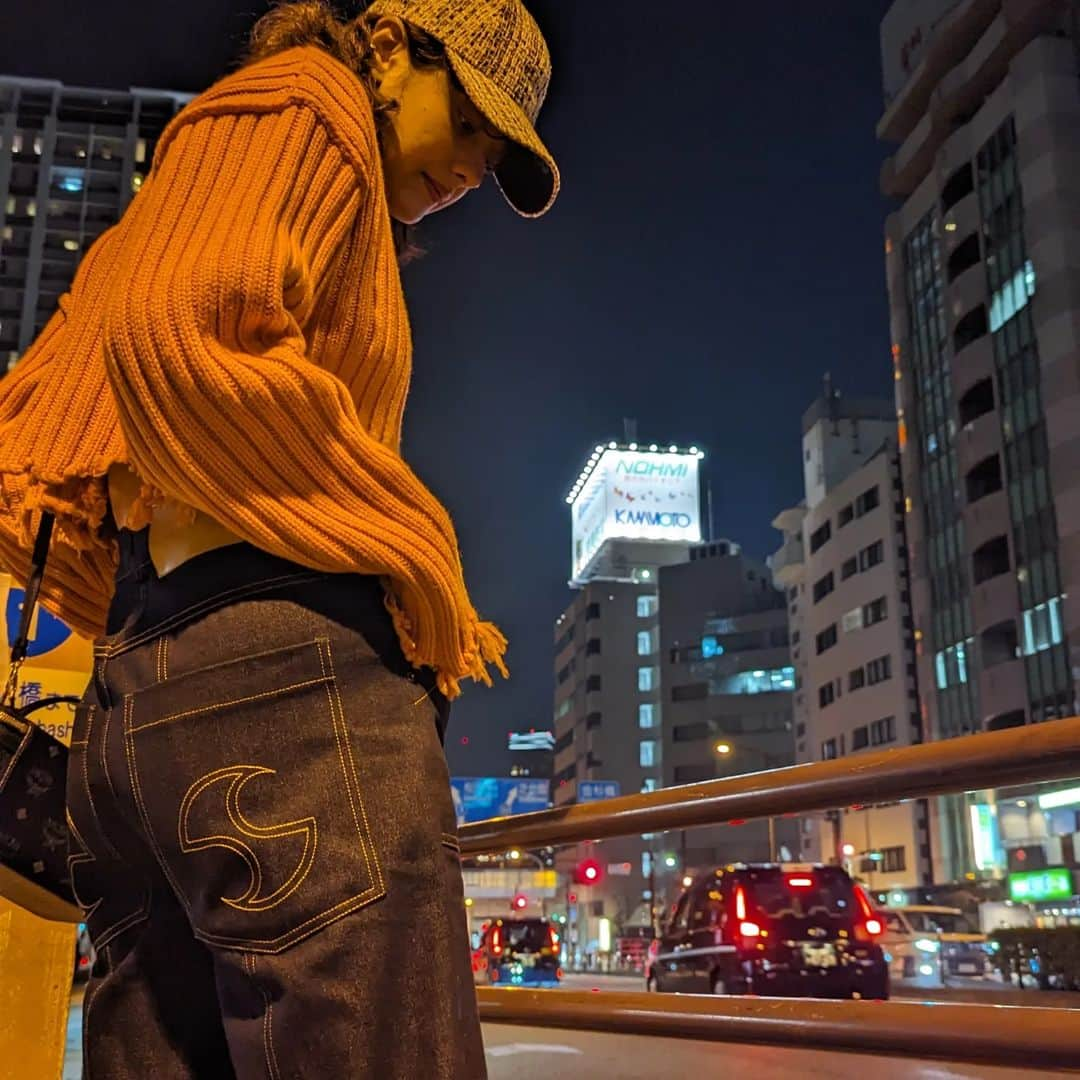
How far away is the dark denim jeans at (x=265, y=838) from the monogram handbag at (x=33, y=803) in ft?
0.50

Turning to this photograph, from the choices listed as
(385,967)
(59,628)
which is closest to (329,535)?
(385,967)

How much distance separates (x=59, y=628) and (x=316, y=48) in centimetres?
242

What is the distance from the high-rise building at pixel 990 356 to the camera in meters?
36.5

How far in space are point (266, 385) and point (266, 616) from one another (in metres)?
0.25

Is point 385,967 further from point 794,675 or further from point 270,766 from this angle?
point 794,675

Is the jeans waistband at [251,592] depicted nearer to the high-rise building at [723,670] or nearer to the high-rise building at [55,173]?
the high-rise building at [723,670]

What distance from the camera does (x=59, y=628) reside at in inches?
133

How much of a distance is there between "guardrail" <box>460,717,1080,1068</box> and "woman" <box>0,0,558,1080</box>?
2.17 feet

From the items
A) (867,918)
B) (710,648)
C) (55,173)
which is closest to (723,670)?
(710,648)

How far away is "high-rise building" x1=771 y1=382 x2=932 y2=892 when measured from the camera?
1806 inches

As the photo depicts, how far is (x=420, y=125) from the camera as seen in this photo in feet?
4.91

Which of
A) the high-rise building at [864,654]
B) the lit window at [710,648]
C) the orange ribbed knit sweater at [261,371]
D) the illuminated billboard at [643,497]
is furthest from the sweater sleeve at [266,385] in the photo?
the illuminated billboard at [643,497]

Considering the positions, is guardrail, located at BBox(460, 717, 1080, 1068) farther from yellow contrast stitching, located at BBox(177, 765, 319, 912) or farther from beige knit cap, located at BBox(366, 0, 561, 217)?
beige knit cap, located at BBox(366, 0, 561, 217)

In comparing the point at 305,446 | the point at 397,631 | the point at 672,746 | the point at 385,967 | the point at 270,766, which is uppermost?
the point at 672,746
